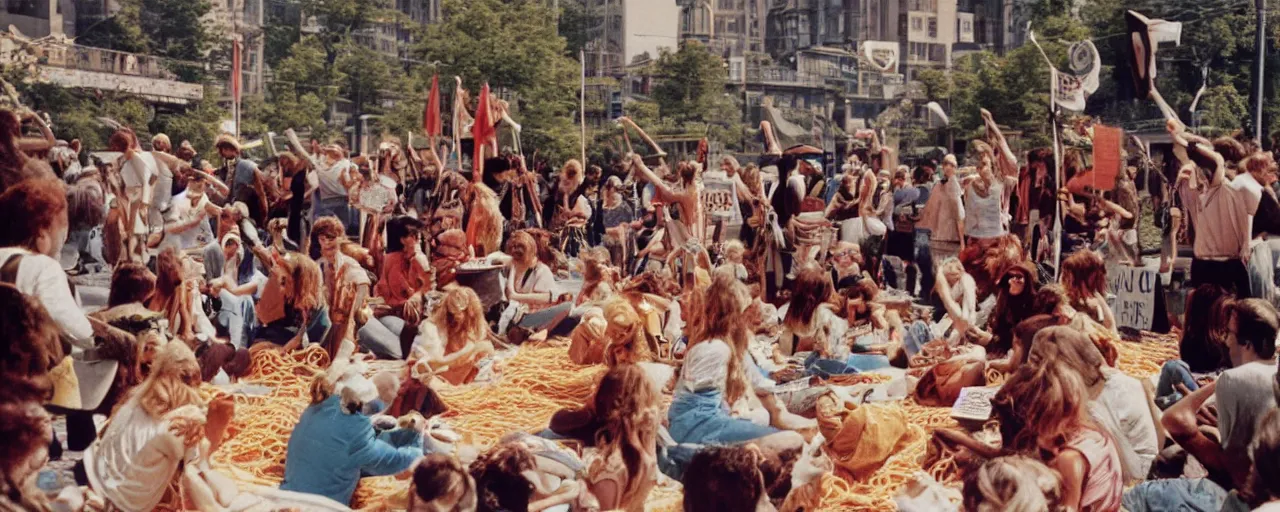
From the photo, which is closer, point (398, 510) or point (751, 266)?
point (398, 510)

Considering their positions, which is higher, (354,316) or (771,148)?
(771,148)

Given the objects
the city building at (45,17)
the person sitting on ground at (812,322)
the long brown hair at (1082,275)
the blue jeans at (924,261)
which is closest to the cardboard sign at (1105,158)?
the blue jeans at (924,261)

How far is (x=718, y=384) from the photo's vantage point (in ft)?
26.1

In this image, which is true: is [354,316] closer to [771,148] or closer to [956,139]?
[771,148]

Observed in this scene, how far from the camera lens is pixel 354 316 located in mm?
10672

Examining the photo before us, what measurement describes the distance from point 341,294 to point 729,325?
3.35 metres

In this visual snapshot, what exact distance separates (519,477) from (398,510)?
825 mm

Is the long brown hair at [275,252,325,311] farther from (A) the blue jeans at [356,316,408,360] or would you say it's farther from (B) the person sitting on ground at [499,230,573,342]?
(B) the person sitting on ground at [499,230,573,342]

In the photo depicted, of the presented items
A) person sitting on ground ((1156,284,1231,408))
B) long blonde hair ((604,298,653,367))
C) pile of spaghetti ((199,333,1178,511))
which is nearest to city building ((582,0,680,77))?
pile of spaghetti ((199,333,1178,511))

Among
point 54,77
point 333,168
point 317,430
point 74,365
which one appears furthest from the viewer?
point 54,77

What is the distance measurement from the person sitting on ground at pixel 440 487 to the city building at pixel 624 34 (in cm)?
2945

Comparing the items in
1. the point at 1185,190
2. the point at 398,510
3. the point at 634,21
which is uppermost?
the point at 634,21

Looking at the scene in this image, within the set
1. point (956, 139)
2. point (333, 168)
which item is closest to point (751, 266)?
point (333, 168)

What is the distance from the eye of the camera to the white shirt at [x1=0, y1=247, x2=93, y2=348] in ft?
25.4
